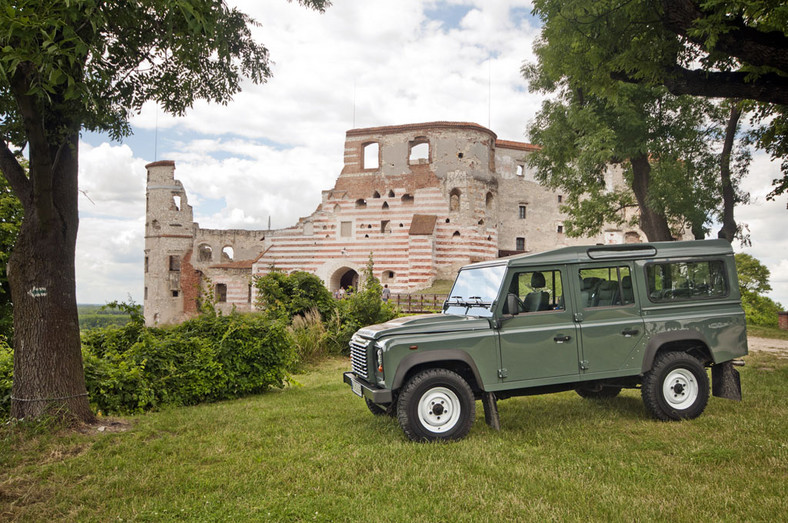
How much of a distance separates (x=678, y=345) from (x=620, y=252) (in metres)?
1.49

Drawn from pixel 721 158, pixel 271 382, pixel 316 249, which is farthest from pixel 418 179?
pixel 271 382

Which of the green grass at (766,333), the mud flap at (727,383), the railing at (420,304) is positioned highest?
the railing at (420,304)

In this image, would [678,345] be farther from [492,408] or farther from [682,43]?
[682,43]

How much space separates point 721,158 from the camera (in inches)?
598

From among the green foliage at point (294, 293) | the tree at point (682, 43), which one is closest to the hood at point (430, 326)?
the tree at point (682, 43)

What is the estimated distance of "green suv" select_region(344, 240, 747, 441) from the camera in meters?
5.98

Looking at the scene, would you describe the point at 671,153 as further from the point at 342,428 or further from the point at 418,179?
the point at 418,179

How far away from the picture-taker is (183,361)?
329 inches

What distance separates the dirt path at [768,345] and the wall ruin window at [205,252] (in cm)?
3503

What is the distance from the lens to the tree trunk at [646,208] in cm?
1641

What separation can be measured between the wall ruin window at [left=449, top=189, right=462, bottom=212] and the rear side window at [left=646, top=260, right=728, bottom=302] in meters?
28.8

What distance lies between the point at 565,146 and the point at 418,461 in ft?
49.0

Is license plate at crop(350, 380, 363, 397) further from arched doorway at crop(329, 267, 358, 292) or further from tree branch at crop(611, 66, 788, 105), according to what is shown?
arched doorway at crop(329, 267, 358, 292)

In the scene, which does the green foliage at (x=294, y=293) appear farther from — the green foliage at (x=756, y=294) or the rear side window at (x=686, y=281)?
the green foliage at (x=756, y=294)
